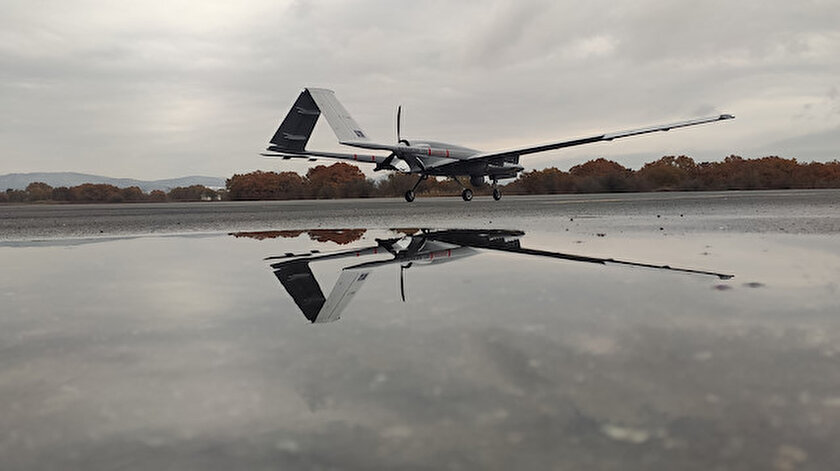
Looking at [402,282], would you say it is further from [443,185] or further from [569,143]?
[443,185]

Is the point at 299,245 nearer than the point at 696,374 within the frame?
No

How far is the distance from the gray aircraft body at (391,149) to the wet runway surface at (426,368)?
2014 cm

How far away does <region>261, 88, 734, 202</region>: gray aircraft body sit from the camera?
2606 cm

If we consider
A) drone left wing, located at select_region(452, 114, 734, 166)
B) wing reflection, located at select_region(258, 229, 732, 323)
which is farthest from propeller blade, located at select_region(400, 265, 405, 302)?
drone left wing, located at select_region(452, 114, 734, 166)

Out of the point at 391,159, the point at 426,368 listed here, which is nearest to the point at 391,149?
the point at 391,159

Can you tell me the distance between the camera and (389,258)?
726 centimetres

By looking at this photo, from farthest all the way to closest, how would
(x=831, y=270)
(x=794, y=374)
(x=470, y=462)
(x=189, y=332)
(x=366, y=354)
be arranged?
(x=831, y=270)
(x=189, y=332)
(x=366, y=354)
(x=794, y=374)
(x=470, y=462)

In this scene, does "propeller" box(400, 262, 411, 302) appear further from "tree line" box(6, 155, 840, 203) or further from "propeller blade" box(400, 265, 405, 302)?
"tree line" box(6, 155, 840, 203)

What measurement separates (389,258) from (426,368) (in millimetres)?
4514

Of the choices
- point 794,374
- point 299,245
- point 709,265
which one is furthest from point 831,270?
point 299,245

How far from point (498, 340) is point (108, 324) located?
2720mm

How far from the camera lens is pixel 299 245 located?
920 centimetres

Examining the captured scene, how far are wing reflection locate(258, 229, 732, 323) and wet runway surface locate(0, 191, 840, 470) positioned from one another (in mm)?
60

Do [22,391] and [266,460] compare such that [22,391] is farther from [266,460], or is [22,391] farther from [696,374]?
[696,374]
